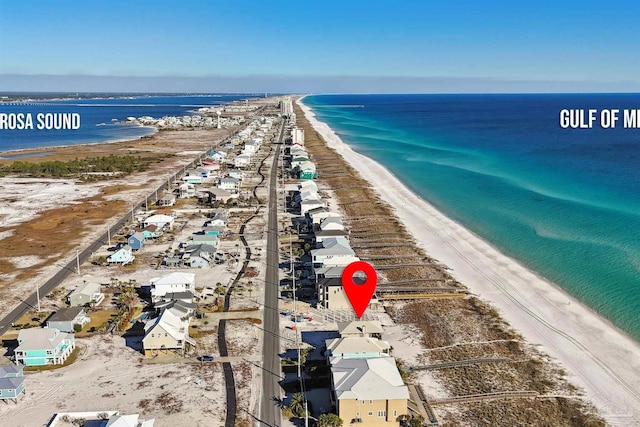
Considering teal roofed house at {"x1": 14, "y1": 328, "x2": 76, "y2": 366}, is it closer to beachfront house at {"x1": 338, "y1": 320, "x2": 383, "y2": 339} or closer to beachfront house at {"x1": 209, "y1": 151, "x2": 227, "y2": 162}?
beachfront house at {"x1": 338, "y1": 320, "x2": 383, "y2": 339}

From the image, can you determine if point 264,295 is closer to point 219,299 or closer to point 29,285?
point 219,299

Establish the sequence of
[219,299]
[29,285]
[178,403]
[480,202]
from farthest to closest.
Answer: [480,202] < [29,285] < [219,299] < [178,403]

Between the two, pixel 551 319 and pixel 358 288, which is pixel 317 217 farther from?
pixel 551 319

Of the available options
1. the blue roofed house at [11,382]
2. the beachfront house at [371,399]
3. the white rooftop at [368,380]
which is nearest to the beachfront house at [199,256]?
the blue roofed house at [11,382]

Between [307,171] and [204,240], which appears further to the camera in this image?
[307,171]

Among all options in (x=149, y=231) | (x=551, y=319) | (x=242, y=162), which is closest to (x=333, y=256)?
(x=551, y=319)

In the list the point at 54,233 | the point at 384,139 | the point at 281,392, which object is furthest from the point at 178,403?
the point at 384,139

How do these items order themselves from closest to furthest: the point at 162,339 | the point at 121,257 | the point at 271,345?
the point at 162,339
the point at 271,345
the point at 121,257

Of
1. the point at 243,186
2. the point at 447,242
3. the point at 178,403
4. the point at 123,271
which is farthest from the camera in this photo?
the point at 243,186
